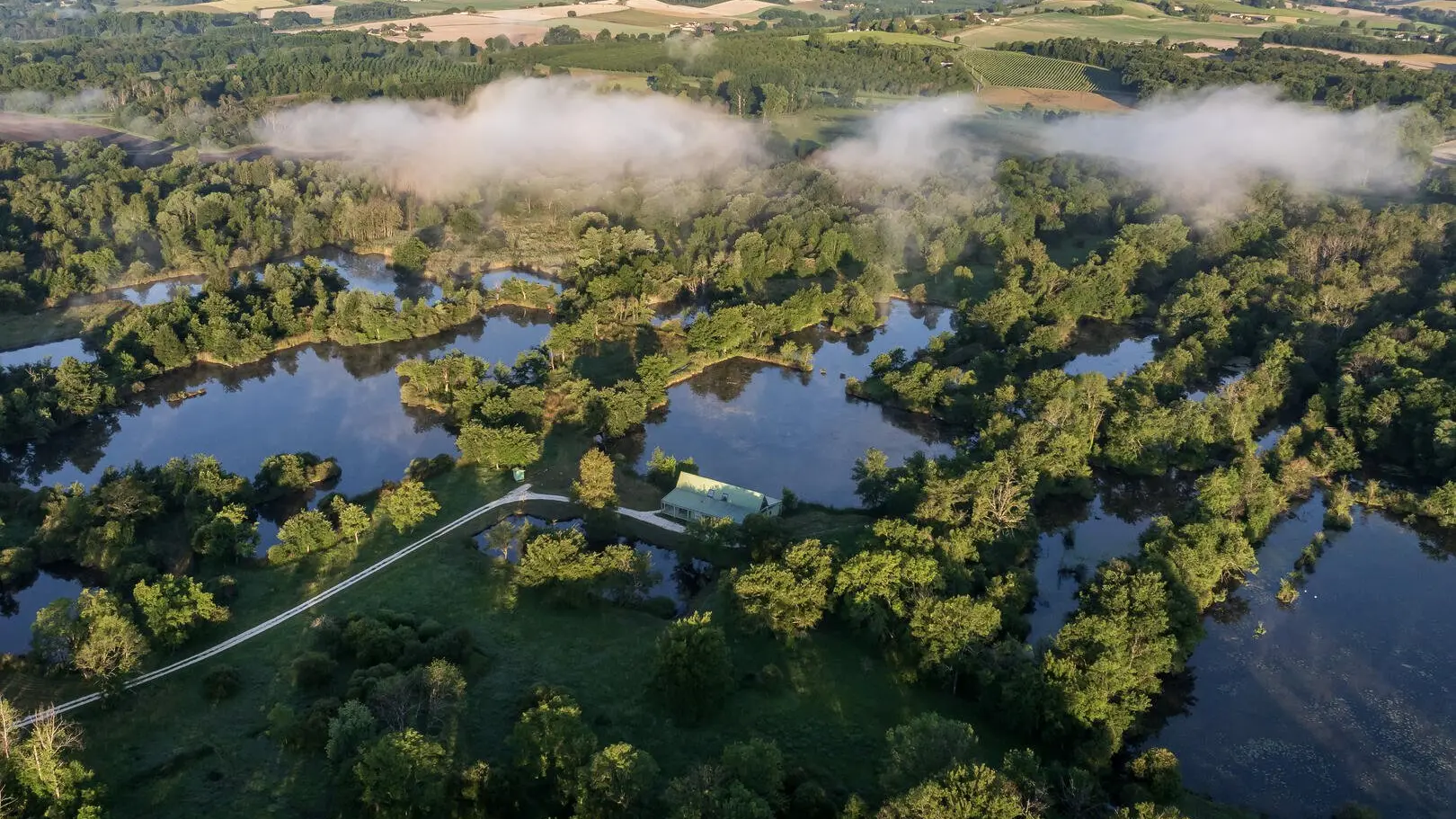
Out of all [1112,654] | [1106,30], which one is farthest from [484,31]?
[1112,654]

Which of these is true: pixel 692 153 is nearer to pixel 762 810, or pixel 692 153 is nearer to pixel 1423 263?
pixel 1423 263

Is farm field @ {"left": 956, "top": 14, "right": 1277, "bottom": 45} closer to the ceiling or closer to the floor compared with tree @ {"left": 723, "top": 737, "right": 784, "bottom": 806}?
closer to the ceiling

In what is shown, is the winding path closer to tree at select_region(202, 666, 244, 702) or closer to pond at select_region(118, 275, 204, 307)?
tree at select_region(202, 666, 244, 702)

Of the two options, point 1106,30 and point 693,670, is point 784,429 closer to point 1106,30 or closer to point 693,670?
point 693,670

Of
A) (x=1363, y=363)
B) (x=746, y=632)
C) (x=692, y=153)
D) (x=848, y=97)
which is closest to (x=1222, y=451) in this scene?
(x=1363, y=363)

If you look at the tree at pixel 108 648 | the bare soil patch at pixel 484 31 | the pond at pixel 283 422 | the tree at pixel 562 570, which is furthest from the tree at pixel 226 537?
the bare soil patch at pixel 484 31

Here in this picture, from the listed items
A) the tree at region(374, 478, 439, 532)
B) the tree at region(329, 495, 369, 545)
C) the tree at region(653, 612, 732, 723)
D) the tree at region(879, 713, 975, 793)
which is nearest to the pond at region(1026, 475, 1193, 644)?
the tree at region(879, 713, 975, 793)
